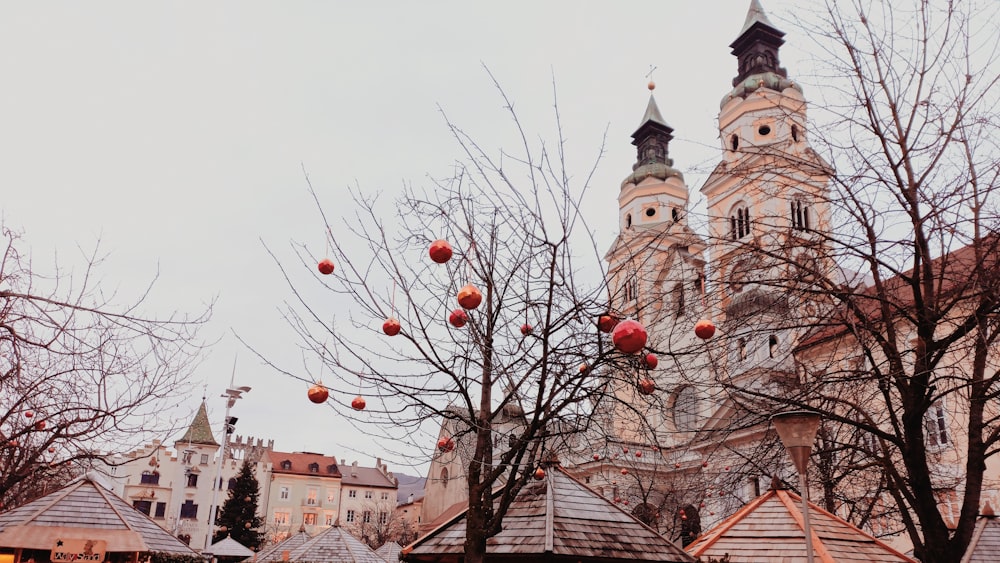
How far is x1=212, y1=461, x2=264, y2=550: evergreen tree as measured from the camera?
54.5m

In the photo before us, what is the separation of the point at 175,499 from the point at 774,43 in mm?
63722

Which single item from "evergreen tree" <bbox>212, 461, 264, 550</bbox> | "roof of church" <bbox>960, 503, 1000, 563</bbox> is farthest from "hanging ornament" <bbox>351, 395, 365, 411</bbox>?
"evergreen tree" <bbox>212, 461, 264, 550</bbox>

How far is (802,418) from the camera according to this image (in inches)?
296

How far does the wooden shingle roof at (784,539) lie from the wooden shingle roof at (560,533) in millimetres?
736

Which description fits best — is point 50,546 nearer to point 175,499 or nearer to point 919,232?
point 919,232

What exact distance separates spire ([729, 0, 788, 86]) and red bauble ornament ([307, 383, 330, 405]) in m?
47.2

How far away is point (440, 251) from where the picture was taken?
23.2ft

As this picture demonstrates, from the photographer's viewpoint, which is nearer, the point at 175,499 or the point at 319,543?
the point at 319,543

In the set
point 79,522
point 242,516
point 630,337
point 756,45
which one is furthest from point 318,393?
point 242,516

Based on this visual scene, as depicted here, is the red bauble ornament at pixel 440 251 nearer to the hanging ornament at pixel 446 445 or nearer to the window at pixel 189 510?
the hanging ornament at pixel 446 445

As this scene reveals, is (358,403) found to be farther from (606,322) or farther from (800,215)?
(800,215)

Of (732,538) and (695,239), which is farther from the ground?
(695,239)

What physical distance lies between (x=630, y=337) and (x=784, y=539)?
19.8 feet

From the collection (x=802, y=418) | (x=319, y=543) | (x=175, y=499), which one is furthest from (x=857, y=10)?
(x=175, y=499)
